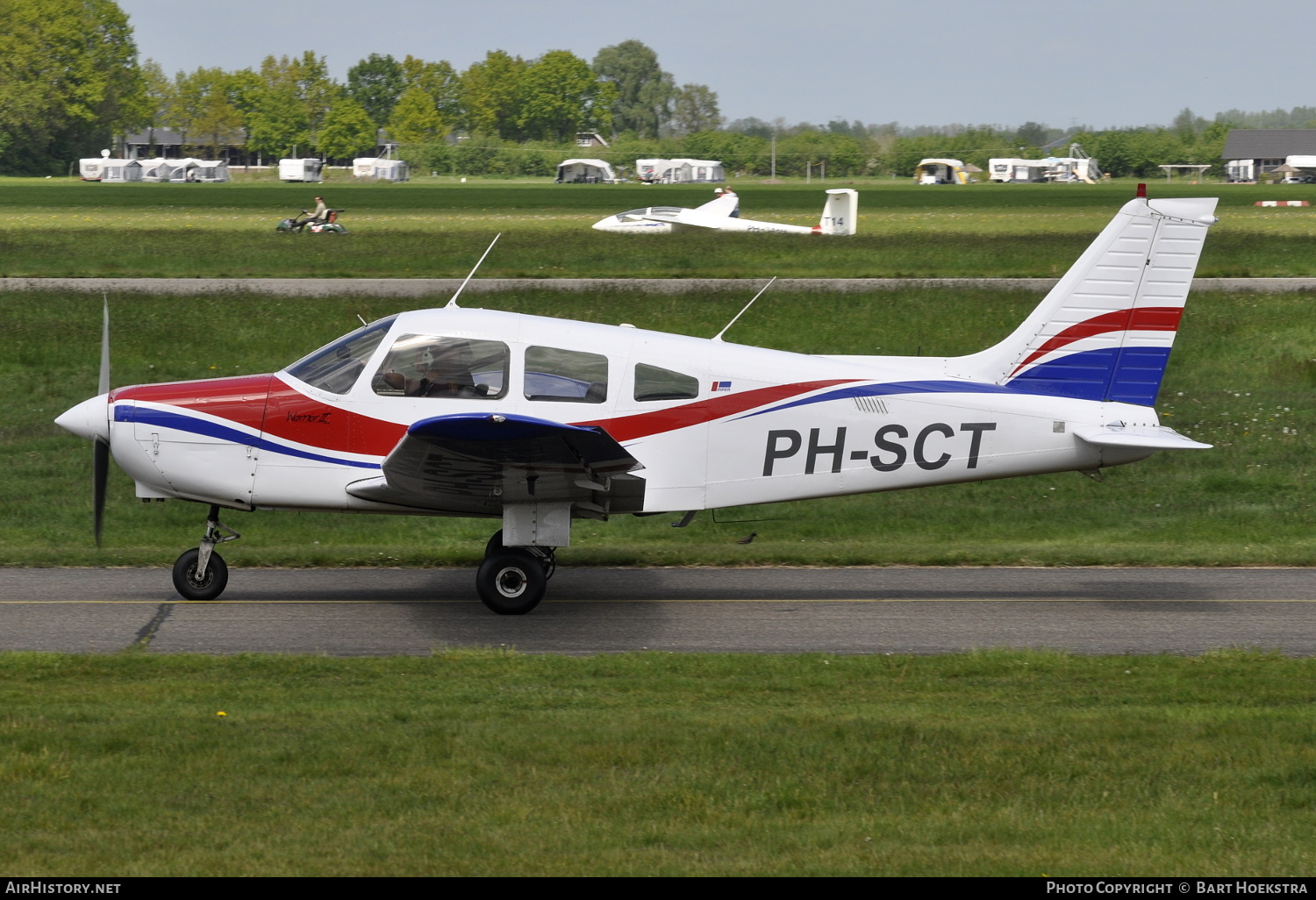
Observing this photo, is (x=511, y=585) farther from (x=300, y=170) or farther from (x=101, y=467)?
(x=300, y=170)

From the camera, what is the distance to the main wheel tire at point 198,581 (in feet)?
34.9

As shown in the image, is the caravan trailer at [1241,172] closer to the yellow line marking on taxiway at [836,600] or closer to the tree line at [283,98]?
the tree line at [283,98]

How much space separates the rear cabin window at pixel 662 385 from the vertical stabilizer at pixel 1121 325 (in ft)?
7.22

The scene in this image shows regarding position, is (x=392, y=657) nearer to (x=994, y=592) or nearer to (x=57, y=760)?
(x=57, y=760)

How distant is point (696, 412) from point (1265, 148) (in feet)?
439

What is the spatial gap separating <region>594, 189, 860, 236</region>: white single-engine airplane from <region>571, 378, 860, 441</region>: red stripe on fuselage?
91.0ft

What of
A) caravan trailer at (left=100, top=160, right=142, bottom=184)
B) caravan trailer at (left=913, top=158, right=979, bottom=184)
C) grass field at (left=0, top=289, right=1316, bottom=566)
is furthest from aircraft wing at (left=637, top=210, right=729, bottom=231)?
caravan trailer at (left=100, top=160, right=142, bottom=184)

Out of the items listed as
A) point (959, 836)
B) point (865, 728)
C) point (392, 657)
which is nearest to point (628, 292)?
point (392, 657)

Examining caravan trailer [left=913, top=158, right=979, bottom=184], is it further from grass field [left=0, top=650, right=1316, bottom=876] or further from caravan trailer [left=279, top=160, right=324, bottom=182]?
grass field [left=0, top=650, right=1316, bottom=876]

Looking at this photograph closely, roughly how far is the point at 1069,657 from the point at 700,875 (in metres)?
4.59

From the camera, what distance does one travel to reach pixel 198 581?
34.9ft

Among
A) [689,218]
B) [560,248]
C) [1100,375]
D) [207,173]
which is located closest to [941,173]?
[207,173]

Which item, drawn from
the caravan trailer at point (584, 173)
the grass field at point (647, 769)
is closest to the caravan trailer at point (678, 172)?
the caravan trailer at point (584, 173)
